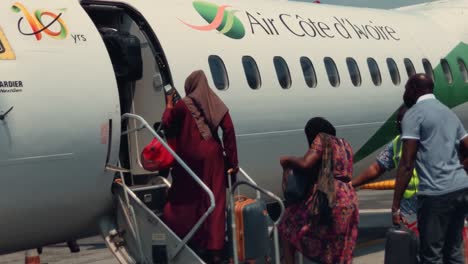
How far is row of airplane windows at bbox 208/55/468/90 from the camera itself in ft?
31.5

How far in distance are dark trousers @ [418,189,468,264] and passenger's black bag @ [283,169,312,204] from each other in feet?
3.47

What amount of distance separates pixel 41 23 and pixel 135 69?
1257mm

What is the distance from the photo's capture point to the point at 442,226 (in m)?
6.61

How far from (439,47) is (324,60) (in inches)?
148

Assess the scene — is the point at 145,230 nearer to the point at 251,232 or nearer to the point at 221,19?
the point at 251,232

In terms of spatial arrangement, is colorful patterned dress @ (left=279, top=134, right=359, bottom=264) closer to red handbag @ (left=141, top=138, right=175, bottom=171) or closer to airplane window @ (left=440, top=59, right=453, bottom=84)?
red handbag @ (left=141, top=138, right=175, bottom=171)

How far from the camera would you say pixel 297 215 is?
7438 millimetres

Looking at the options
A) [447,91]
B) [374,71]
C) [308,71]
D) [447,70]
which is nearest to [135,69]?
[308,71]

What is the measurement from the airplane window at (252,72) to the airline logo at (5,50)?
3390mm

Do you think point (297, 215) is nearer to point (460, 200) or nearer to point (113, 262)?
point (460, 200)

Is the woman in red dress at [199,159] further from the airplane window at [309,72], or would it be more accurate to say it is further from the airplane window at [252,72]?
the airplane window at [309,72]

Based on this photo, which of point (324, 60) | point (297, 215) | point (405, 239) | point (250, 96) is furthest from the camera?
point (324, 60)

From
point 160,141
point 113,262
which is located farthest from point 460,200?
point 113,262

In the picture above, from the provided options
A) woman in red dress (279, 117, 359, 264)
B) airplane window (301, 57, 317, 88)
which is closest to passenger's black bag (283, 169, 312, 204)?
woman in red dress (279, 117, 359, 264)
